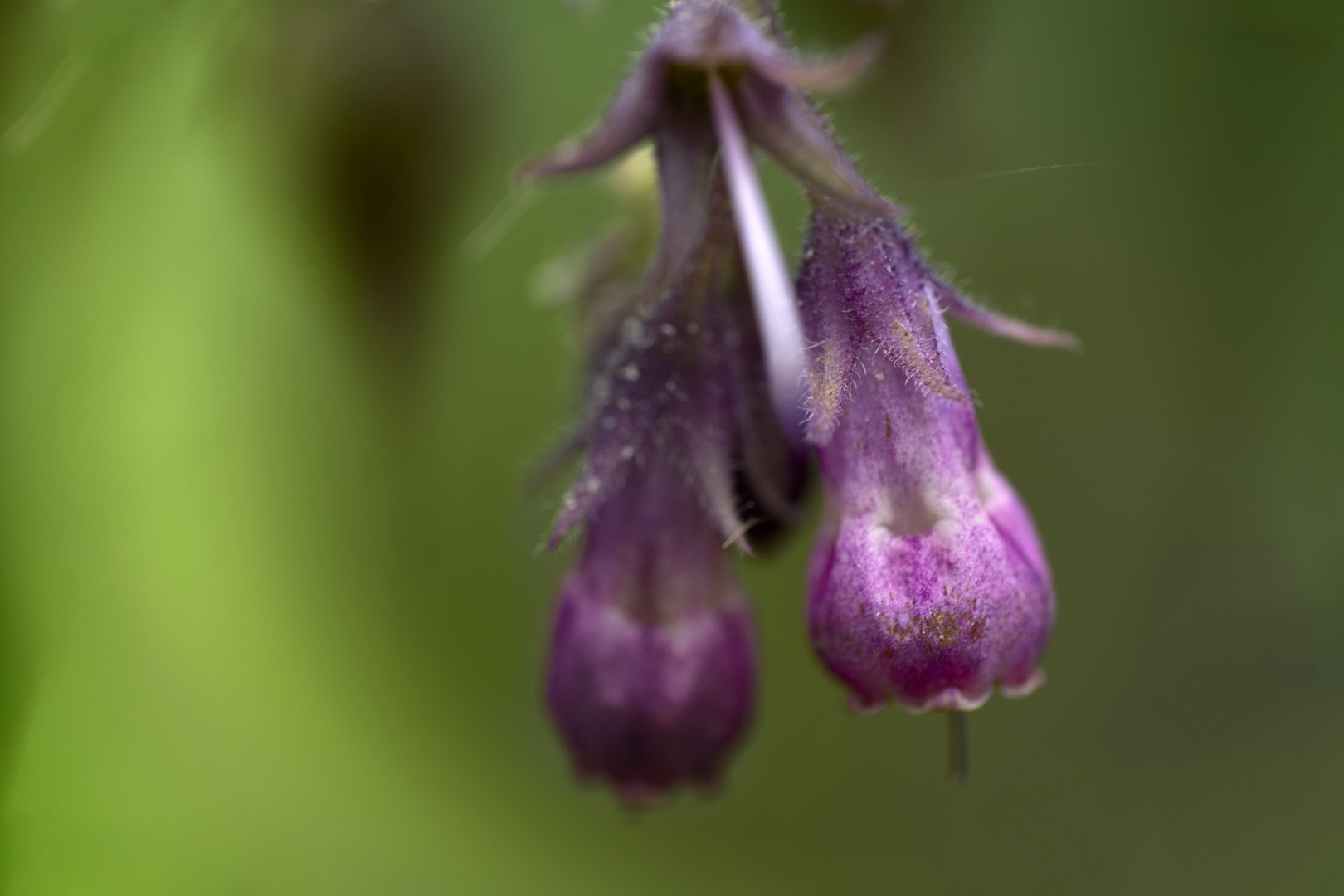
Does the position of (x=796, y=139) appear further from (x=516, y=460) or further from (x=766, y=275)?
(x=516, y=460)

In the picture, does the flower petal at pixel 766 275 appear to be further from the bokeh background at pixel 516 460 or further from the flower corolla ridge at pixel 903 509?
the bokeh background at pixel 516 460

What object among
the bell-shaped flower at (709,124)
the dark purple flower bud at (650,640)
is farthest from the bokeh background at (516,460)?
the bell-shaped flower at (709,124)

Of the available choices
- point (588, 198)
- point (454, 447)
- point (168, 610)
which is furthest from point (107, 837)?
point (588, 198)

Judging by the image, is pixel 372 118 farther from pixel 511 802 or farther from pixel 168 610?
pixel 511 802

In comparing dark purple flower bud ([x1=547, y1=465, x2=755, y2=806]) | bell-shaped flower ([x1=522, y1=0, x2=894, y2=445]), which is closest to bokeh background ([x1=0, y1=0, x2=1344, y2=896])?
dark purple flower bud ([x1=547, y1=465, x2=755, y2=806])

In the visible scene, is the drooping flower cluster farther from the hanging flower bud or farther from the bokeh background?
the bokeh background

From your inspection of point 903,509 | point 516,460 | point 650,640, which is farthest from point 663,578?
point 516,460
